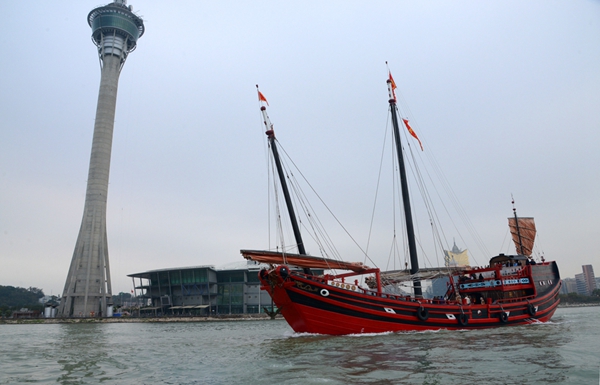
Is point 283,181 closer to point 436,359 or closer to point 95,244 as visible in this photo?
point 436,359

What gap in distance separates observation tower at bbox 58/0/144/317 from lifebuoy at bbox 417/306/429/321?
2887 inches

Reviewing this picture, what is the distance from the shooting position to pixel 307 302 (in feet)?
73.6

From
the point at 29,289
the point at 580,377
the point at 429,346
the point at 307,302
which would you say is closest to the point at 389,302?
the point at 307,302

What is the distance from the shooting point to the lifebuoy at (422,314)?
77.9 ft

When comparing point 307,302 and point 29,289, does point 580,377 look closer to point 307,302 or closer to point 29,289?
point 307,302

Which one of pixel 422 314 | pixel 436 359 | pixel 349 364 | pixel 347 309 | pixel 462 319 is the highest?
pixel 347 309

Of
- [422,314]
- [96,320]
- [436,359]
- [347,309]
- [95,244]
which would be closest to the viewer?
[436,359]

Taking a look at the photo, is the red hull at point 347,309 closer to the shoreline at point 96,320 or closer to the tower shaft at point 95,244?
the shoreline at point 96,320

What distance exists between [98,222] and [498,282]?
8231cm

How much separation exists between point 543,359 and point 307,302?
12.3m

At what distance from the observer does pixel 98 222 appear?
86.7 m

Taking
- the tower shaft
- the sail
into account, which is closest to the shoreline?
the tower shaft

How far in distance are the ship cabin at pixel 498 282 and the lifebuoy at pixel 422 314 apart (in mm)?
6052

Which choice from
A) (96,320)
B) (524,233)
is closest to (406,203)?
(524,233)
